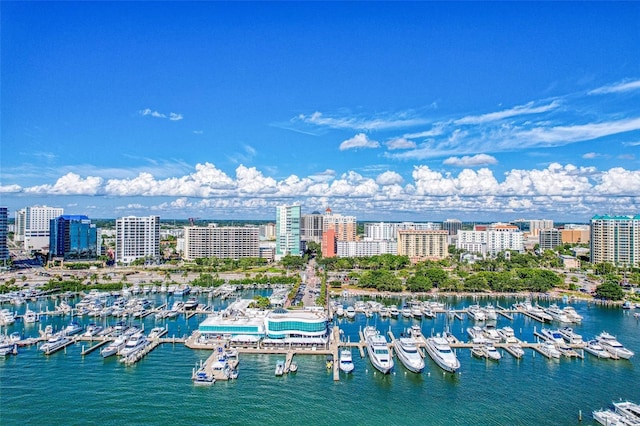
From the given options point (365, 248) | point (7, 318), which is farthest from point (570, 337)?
point (365, 248)

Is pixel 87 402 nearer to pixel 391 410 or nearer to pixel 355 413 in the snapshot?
pixel 355 413

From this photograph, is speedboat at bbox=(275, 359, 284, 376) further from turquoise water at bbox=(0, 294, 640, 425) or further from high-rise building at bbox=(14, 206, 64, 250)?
high-rise building at bbox=(14, 206, 64, 250)

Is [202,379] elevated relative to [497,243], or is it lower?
lower

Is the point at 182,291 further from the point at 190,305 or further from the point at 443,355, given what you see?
the point at 443,355

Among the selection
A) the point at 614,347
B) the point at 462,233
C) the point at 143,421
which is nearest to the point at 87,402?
the point at 143,421

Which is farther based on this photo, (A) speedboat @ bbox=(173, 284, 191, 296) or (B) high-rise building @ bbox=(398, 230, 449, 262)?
(B) high-rise building @ bbox=(398, 230, 449, 262)

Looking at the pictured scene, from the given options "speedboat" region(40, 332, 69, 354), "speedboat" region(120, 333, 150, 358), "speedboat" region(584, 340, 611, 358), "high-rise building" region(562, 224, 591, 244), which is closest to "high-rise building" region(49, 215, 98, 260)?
"speedboat" region(40, 332, 69, 354)

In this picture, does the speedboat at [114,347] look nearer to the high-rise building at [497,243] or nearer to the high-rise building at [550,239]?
the high-rise building at [497,243]

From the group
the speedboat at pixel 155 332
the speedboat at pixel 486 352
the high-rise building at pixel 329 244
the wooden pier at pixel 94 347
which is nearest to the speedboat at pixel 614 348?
the speedboat at pixel 486 352
